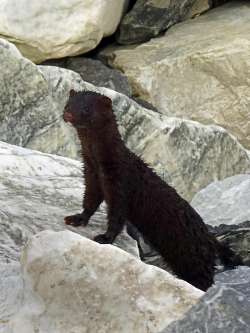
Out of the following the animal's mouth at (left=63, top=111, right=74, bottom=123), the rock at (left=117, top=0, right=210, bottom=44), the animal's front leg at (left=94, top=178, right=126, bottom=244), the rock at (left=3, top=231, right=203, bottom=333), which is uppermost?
the rock at (left=3, top=231, right=203, bottom=333)

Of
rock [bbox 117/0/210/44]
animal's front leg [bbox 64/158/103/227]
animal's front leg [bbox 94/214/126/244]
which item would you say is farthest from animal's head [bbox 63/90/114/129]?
rock [bbox 117/0/210/44]

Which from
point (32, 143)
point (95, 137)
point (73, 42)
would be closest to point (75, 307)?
point (95, 137)

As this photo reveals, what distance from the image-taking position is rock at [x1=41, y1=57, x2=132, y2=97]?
8992 millimetres

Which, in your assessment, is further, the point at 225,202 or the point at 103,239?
the point at 225,202

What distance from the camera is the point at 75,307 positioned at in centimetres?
273

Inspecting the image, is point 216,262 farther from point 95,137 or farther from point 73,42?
point 73,42

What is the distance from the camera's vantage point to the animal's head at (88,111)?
12.1 feet

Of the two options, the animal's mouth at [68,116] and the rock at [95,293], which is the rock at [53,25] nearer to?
the animal's mouth at [68,116]

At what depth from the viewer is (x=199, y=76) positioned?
949 centimetres

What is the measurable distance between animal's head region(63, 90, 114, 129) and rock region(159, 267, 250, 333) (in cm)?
131

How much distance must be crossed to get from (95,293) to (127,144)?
355 cm

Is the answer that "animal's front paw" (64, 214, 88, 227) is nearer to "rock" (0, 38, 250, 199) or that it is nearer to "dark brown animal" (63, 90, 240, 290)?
"dark brown animal" (63, 90, 240, 290)

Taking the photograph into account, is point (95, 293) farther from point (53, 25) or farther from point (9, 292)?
point (53, 25)

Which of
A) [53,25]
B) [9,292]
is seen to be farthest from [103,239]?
[53,25]
